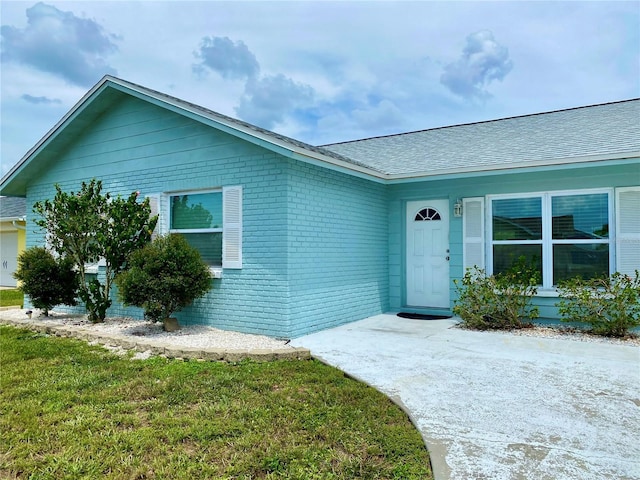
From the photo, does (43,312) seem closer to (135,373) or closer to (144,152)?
(144,152)

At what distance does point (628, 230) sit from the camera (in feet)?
23.8

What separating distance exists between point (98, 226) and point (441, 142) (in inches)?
293

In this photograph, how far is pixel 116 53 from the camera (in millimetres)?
9844

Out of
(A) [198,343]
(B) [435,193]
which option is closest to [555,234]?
(B) [435,193]

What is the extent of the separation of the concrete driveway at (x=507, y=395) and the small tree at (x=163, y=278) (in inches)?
74.8

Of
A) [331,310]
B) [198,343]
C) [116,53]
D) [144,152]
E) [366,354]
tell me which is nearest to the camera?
[366,354]

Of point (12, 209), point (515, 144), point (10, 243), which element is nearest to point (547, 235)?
point (515, 144)

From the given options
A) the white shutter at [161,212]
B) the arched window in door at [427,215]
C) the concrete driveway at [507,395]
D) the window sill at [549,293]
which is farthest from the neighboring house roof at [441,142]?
the concrete driveway at [507,395]

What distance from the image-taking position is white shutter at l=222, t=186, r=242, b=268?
7148 mm

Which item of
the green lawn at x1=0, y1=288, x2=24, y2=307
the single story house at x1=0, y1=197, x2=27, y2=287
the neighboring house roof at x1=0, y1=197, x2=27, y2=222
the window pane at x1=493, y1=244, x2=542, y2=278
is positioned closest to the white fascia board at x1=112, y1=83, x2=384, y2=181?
the window pane at x1=493, y1=244, x2=542, y2=278

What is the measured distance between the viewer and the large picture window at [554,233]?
7496mm

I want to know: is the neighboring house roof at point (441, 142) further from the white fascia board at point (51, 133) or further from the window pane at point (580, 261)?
the window pane at point (580, 261)

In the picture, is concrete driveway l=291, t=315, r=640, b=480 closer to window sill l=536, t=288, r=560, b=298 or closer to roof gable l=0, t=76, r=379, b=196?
window sill l=536, t=288, r=560, b=298

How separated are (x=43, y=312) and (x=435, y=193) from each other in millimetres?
8124
